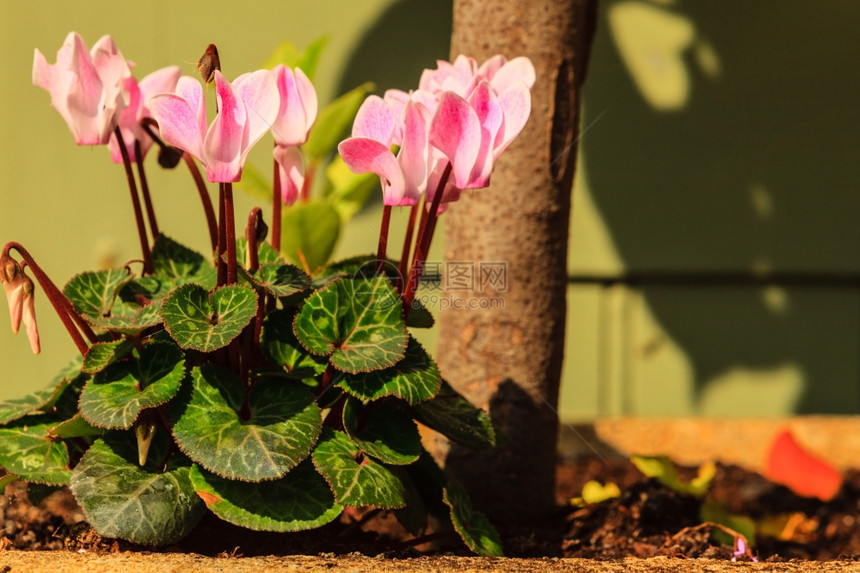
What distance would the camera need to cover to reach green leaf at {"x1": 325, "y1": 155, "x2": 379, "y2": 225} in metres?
1.84

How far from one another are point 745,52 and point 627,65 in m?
0.29

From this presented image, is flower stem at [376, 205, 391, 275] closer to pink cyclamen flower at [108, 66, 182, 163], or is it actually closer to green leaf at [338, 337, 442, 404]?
green leaf at [338, 337, 442, 404]

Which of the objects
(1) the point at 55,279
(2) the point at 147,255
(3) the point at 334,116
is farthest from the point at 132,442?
(1) the point at 55,279

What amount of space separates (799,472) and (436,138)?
1.18 metres

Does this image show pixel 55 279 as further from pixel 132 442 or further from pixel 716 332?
pixel 716 332

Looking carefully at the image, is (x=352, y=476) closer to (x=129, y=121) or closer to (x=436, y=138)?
(x=436, y=138)

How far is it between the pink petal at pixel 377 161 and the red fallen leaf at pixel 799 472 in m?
1.13

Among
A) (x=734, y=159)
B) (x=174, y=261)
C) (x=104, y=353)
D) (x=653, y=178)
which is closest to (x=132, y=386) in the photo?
(x=104, y=353)

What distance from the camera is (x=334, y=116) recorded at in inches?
72.3

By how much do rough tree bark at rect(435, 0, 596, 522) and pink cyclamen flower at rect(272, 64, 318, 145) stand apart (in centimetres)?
47

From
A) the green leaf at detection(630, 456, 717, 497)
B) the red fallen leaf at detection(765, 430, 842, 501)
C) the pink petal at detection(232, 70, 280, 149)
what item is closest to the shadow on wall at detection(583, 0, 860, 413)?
the red fallen leaf at detection(765, 430, 842, 501)

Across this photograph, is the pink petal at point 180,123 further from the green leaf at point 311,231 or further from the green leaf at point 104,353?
the green leaf at point 311,231

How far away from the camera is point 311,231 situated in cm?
162

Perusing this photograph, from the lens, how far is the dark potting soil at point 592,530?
1066 millimetres
